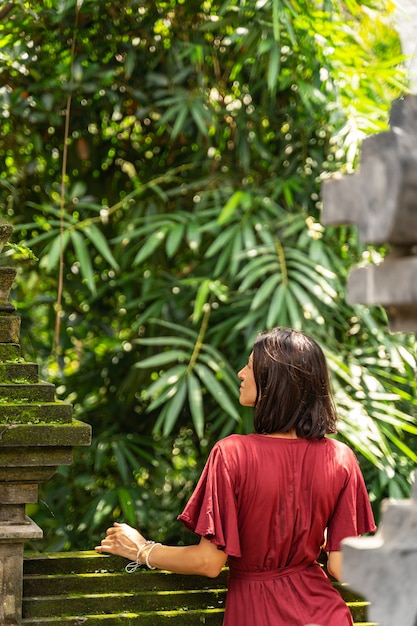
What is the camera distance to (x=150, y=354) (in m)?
3.99

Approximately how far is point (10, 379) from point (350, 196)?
0.99 metres

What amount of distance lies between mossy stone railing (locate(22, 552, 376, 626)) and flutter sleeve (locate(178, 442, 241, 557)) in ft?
0.93

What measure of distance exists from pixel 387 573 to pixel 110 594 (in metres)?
0.94

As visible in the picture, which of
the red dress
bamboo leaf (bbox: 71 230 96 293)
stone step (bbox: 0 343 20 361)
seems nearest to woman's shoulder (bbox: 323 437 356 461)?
the red dress

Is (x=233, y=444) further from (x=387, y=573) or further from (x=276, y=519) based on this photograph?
(x=387, y=573)

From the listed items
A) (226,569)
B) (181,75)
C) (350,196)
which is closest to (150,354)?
(181,75)

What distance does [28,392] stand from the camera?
6.93ft

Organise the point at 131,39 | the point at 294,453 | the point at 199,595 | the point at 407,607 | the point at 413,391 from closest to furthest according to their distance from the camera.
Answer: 1. the point at 407,607
2. the point at 294,453
3. the point at 199,595
4. the point at 413,391
5. the point at 131,39

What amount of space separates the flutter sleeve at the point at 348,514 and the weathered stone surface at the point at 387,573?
0.65 metres

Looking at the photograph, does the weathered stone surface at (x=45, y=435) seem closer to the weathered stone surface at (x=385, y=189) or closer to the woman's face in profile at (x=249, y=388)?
the woman's face in profile at (x=249, y=388)

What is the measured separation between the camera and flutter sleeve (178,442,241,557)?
197cm

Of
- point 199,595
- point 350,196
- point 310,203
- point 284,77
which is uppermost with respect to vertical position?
point 284,77

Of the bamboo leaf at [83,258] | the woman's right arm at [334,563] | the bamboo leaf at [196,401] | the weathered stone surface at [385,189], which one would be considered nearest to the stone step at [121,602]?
the woman's right arm at [334,563]

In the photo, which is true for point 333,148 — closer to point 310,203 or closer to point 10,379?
point 310,203
